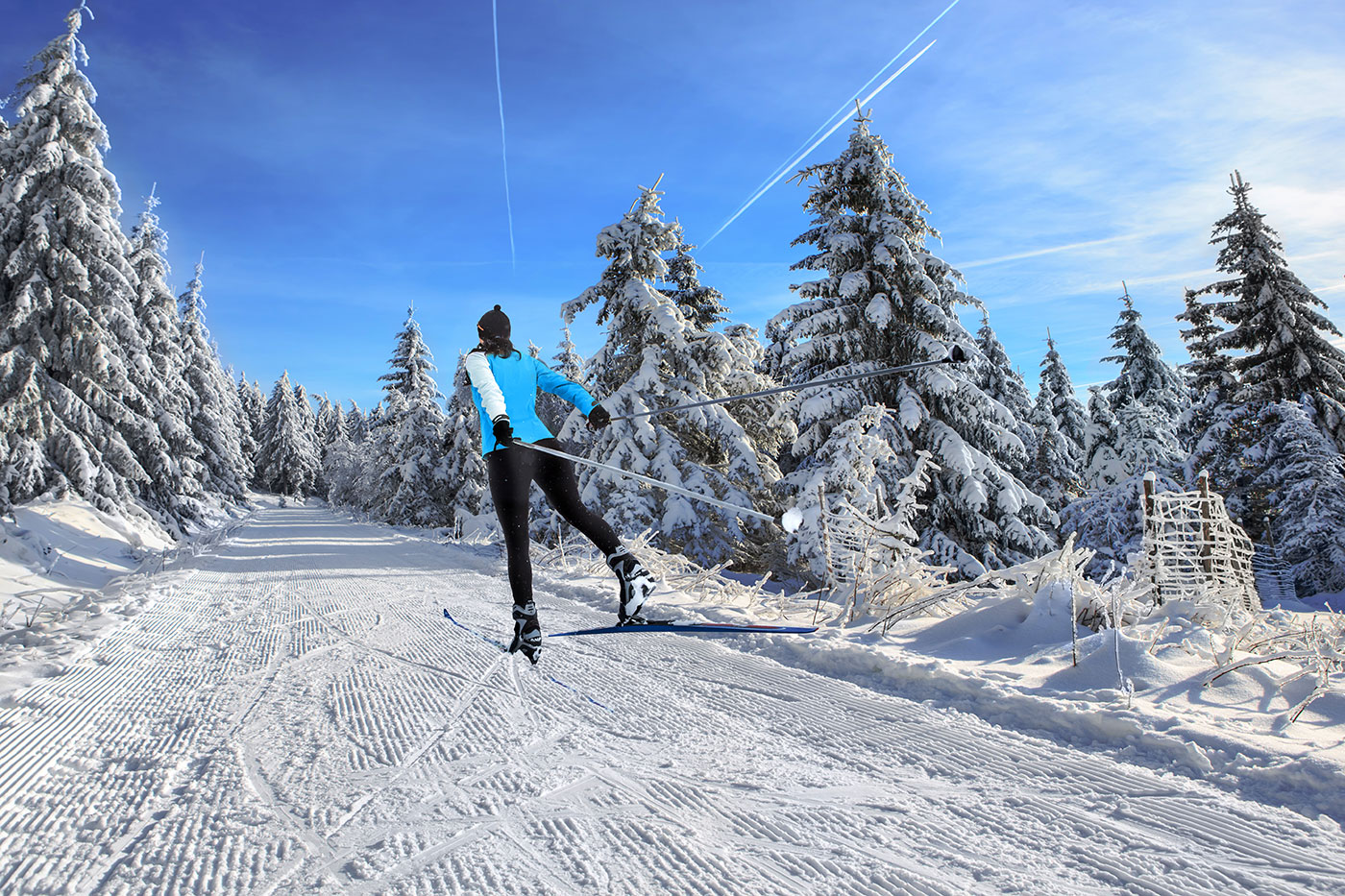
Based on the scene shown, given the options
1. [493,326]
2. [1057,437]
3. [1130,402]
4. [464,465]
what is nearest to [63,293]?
[464,465]

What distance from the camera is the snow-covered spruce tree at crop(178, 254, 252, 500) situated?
120 ft

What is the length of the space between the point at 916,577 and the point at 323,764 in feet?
13.8

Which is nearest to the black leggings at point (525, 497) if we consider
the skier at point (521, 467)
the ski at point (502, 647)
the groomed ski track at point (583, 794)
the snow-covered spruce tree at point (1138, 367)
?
the skier at point (521, 467)

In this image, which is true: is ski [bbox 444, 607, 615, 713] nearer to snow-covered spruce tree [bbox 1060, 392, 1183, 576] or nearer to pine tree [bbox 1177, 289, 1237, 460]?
snow-covered spruce tree [bbox 1060, 392, 1183, 576]

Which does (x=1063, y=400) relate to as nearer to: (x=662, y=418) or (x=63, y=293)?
(x=662, y=418)

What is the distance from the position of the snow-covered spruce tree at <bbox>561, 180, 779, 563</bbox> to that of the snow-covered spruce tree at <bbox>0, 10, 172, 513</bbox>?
1165cm

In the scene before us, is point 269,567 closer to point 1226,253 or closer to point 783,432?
point 783,432

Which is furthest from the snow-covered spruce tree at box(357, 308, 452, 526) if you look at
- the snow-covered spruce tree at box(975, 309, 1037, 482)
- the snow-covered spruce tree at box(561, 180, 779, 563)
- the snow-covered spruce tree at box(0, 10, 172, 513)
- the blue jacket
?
the blue jacket

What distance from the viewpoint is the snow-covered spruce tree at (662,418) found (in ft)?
48.1

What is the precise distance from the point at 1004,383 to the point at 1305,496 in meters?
11.3

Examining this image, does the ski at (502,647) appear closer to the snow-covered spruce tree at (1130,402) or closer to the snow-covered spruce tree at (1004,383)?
the snow-covered spruce tree at (1004,383)

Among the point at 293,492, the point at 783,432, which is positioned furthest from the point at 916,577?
the point at 293,492

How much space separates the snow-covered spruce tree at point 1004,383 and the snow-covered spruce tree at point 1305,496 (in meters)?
7.43

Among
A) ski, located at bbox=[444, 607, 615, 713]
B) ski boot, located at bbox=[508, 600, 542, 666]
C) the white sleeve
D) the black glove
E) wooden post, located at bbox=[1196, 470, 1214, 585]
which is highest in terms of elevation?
the white sleeve
